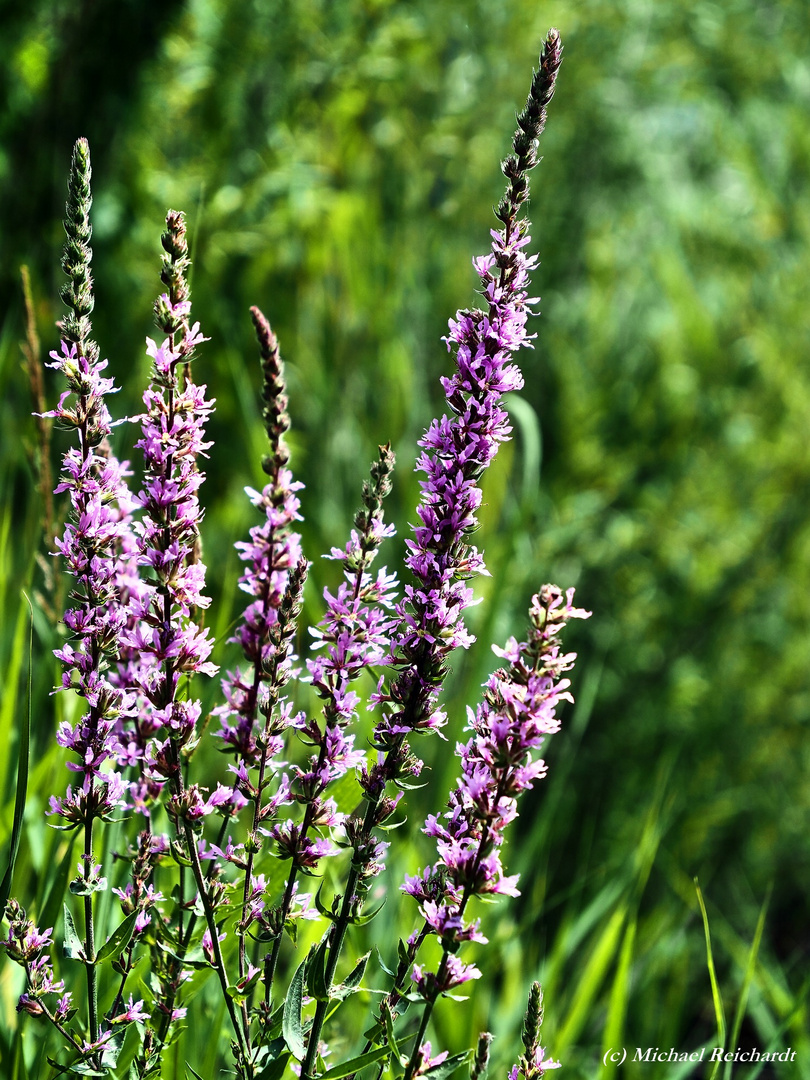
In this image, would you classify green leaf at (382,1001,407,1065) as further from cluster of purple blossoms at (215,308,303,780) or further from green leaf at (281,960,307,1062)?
cluster of purple blossoms at (215,308,303,780)

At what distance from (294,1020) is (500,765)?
17.1 inches

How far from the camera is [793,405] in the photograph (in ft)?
14.0

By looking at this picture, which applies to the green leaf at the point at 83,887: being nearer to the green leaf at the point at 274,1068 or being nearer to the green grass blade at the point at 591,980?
the green leaf at the point at 274,1068

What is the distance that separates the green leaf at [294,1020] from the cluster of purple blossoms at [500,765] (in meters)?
0.15

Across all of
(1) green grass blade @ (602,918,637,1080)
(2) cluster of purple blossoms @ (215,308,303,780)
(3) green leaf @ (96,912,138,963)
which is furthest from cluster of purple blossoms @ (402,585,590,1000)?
(1) green grass blade @ (602,918,637,1080)

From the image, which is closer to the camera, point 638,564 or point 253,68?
point 253,68

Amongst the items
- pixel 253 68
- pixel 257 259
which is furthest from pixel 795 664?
pixel 253 68

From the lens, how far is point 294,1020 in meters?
1.28

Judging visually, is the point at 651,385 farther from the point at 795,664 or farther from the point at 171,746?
the point at 171,746

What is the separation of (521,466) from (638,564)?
0.85m

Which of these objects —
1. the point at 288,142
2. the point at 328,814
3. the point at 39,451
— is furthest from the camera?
the point at 288,142

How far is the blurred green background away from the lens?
3.69m

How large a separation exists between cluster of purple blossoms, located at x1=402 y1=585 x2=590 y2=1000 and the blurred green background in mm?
2015

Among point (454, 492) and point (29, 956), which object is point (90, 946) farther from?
point (454, 492)
